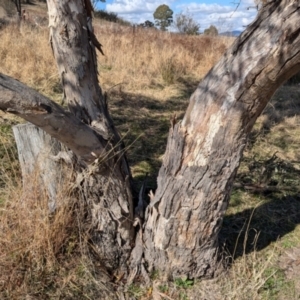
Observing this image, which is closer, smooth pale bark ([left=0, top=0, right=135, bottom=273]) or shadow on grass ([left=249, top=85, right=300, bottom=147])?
smooth pale bark ([left=0, top=0, right=135, bottom=273])

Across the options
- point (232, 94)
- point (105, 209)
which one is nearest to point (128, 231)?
point (105, 209)

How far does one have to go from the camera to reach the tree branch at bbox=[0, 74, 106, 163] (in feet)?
5.15

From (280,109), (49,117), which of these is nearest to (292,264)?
(49,117)

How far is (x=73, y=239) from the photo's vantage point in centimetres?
236

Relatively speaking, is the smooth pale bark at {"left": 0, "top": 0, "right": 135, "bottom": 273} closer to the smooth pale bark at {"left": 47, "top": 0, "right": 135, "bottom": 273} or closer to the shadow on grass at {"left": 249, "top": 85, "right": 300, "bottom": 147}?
the smooth pale bark at {"left": 47, "top": 0, "right": 135, "bottom": 273}

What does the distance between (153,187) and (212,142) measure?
140cm

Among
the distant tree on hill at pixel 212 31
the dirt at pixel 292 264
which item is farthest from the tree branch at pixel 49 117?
the distant tree on hill at pixel 212 31

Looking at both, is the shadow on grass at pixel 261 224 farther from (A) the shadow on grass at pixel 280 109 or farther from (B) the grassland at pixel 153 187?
(A) the shadow on grass at pixel 280 109

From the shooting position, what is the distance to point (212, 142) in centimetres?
196

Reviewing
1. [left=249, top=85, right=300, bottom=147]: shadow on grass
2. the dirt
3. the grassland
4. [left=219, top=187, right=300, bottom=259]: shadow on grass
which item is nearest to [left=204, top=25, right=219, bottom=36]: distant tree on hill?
[left=249, top=85, right=300, bottom=147]: shadow on grass

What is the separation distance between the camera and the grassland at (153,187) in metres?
2.21

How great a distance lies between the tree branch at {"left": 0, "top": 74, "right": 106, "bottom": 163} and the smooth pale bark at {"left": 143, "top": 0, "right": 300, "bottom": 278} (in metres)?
0.46

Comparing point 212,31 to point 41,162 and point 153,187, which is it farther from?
point 41,162

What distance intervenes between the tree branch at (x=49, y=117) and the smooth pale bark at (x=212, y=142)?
459mm
